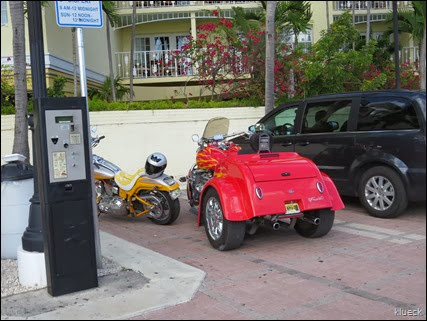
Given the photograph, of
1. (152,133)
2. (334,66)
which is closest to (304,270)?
(152,133)

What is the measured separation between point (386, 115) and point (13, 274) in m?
5.57

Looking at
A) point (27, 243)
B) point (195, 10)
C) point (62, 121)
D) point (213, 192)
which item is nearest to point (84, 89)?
point (62, 121)

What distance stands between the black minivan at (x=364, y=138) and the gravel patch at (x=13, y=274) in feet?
11.9

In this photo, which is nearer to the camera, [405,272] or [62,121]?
[62,121]

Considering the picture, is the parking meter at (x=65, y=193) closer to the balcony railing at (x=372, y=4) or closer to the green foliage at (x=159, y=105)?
the balcony railing at (x=372, y=4)

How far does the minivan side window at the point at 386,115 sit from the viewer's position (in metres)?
6.64

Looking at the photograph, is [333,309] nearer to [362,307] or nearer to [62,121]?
[362,307]

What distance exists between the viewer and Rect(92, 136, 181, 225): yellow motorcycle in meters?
7.29

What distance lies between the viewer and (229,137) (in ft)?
26.5

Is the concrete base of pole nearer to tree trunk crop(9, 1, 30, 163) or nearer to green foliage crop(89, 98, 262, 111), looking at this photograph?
tree trunk crop(9, 1, 30, 163)

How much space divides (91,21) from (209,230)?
9.50 feet

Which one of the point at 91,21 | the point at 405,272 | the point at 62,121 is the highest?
the point at 91,21

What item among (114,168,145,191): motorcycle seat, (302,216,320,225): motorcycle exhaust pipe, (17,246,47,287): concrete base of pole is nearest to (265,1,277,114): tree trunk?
(114,168,145,191): motorcycle seat

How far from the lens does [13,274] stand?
5.08 meters
